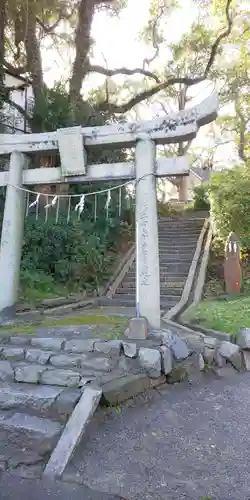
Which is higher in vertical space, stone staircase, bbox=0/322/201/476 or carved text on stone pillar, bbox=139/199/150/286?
carved text on stone pillar, bbox=139/199/150/286

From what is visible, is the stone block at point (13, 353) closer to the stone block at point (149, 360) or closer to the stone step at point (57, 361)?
the stone step at point (57, 361)

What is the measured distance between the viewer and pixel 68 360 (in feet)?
17.8

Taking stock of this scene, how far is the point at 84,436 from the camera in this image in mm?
4238

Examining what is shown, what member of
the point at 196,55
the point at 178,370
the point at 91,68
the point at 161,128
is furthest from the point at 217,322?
the point at 196,55

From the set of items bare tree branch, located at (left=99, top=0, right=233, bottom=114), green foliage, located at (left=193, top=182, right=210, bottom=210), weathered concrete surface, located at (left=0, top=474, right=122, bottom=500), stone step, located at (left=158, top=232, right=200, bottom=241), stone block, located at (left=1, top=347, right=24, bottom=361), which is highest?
bare tree branch, located at (left=99, top=0, right=233, bottom=114)

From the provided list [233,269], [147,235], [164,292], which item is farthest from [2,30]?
[147,235]

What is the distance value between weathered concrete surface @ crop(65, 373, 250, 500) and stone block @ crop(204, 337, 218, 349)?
1.13 metres

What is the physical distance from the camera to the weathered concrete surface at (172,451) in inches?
138

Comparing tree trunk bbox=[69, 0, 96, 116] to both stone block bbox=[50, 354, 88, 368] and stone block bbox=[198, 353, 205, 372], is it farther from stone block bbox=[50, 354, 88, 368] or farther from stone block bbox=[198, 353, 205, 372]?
stone block bbox=[50, 354, 88, 368]

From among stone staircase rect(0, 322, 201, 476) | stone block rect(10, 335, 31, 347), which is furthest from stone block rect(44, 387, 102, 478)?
stone block rect(10, 335, 31, 347)

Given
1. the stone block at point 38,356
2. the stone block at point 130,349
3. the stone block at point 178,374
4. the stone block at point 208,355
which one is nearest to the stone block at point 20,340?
the stone block at point 38,356

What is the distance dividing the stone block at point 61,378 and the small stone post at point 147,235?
5.94 feet

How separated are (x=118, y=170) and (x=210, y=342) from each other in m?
3.29

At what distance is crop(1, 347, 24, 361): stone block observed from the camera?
5.69 m
